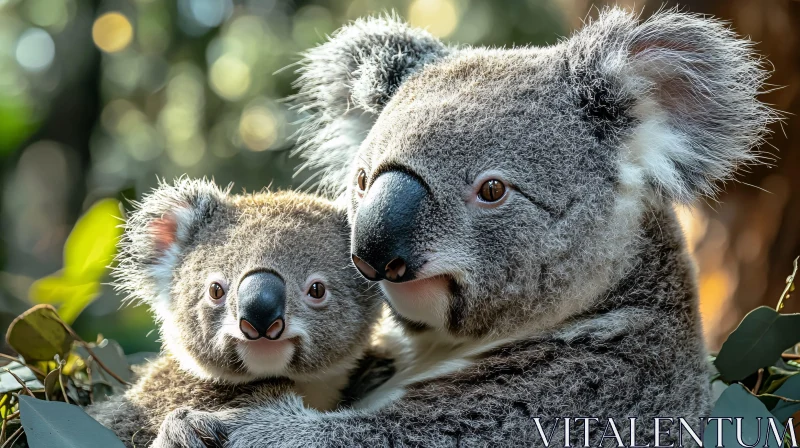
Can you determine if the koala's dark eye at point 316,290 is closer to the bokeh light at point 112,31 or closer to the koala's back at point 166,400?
the koala's back at point 166,400

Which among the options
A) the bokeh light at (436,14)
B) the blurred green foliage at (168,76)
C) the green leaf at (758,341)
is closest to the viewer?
the green leaf at (758,341)

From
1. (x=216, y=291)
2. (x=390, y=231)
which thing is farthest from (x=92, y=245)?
(x=390, y=231)

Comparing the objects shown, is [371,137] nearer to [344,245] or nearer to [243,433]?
[344,245]

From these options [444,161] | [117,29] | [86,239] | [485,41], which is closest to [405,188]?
[444,161]

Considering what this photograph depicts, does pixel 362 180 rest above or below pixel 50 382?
above

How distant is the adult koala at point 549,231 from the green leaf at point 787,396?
0.97ft

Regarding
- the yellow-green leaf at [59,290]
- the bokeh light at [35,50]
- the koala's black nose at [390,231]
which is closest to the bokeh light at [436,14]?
the bokeh light at [35,50]

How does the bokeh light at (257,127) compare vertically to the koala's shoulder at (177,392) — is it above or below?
above

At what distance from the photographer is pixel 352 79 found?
2.39m

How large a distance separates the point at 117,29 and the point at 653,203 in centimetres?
483

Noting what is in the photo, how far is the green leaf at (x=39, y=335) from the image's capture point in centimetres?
231

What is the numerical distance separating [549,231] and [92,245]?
163cm

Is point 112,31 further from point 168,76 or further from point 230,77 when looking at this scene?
point 230,77

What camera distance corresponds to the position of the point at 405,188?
170 cm
